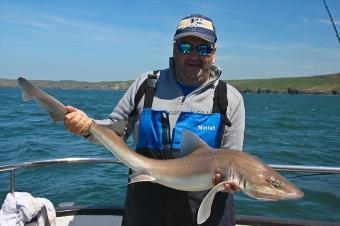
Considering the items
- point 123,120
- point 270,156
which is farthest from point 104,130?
point 270,156

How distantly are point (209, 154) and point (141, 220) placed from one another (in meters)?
0.86

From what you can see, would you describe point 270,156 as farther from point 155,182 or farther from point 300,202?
point 155,182

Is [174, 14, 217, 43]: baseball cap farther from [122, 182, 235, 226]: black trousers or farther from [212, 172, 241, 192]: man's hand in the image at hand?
[122, 182, 235, 226]: black trousers

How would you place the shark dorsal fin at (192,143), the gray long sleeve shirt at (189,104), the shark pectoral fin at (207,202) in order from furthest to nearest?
the gray long sleeve shirt at (189,104) → the shark dorsal fin at (192,143) → the shark pectoral fin at (207,202)

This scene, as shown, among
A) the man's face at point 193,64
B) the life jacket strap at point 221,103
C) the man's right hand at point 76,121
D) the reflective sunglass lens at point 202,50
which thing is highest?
the reflective sunglass lens at point 202,50

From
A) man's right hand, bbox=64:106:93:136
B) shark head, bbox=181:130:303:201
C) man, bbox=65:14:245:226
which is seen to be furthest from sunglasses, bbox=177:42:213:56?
man's right hand, bbox=64:106:93:136

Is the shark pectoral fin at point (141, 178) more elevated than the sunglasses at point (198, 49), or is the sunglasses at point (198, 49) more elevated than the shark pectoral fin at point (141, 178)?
the sunglasses at point (198, 49)

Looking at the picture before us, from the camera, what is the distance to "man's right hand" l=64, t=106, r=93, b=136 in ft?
12.4

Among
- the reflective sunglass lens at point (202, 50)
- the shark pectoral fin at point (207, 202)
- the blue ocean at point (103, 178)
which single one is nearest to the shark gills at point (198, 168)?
the shark pectoral fin at point (207, 202)

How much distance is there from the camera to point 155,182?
397 cm

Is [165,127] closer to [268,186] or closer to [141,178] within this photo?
[141,178]

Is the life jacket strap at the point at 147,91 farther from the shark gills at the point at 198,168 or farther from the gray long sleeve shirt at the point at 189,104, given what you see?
the shark gills at the point at 198,168

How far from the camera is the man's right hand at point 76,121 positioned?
12.4ft

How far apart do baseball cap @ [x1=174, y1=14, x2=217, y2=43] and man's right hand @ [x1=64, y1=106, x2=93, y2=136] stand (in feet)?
3.39
